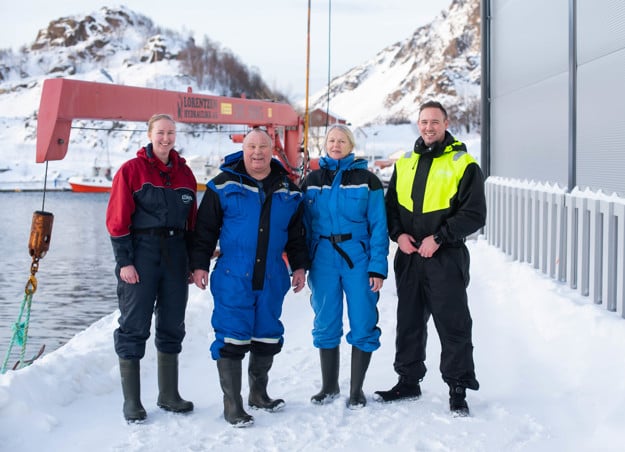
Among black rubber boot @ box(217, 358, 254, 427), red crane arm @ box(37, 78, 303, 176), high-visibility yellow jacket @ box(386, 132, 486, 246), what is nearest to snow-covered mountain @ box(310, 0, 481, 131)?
red crane arm @ box(37, 78, 303, 176)

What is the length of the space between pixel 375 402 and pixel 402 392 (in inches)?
6.8

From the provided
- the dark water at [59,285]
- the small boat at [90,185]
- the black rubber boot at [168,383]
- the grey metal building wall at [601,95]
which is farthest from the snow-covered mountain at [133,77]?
the black rubber boot at [168,383]

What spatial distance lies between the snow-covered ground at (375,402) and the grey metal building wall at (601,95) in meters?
1.15

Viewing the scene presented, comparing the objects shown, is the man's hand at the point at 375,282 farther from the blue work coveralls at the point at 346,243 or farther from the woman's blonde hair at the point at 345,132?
the woman's blonde hair at the point at 345,132

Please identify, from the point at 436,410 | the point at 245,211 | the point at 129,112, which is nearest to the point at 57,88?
the point at 129,112

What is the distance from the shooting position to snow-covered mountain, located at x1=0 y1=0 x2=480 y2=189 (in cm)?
7844

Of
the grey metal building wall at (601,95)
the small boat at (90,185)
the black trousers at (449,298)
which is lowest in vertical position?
the black trousers at (449,298)

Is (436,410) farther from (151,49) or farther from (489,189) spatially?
(151,49)

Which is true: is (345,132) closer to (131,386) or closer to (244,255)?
(244,255)

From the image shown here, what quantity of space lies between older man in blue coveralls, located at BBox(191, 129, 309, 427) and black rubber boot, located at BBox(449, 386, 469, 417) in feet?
3.21

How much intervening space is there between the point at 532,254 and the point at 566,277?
956 millimetres

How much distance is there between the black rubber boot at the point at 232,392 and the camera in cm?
403

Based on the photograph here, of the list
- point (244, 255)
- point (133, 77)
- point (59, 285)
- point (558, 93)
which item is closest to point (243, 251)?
point (244, 255)

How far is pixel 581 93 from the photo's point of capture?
6.89 meters
